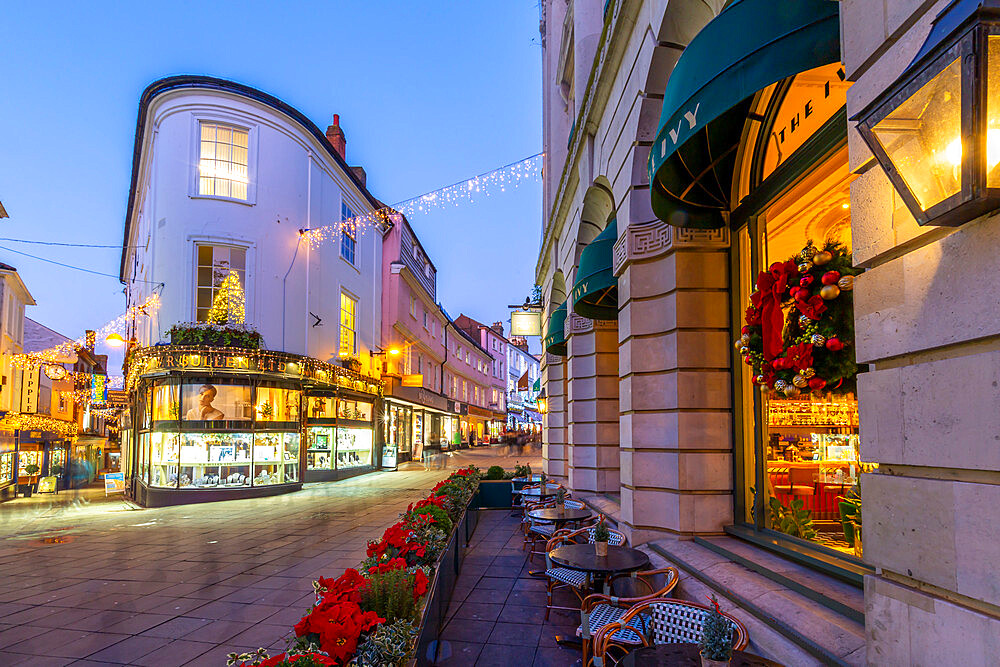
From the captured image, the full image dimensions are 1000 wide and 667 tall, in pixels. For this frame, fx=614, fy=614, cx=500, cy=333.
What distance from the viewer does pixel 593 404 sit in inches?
448

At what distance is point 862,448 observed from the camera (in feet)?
9.41

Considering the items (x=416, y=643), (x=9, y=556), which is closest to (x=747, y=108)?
(x=416, y=643)

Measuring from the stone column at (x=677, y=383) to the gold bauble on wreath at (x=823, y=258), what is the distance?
8.04ft

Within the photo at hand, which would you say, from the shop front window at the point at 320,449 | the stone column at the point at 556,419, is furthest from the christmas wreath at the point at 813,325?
the shop front window at the point at 320,449

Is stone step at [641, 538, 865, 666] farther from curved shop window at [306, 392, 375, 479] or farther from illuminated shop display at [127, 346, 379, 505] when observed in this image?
curved shop window at [306, 392, 375, 479]

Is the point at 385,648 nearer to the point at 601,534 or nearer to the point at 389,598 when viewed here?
the point at 389,598

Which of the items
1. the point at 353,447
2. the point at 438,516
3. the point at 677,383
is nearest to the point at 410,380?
the point at 353,447

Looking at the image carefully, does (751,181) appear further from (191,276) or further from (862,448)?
(191,276)

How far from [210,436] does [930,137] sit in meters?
17.5

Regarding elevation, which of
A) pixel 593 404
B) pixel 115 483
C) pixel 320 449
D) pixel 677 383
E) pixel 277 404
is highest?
pixel 677 383

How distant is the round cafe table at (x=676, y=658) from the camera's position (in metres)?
3.22

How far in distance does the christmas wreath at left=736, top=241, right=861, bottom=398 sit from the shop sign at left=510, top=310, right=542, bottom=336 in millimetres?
17712

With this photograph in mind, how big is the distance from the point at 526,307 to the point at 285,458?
11720mm

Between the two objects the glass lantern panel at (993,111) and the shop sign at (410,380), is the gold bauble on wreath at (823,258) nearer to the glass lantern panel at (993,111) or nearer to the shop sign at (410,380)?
the glass lantern panel at (993,111)
